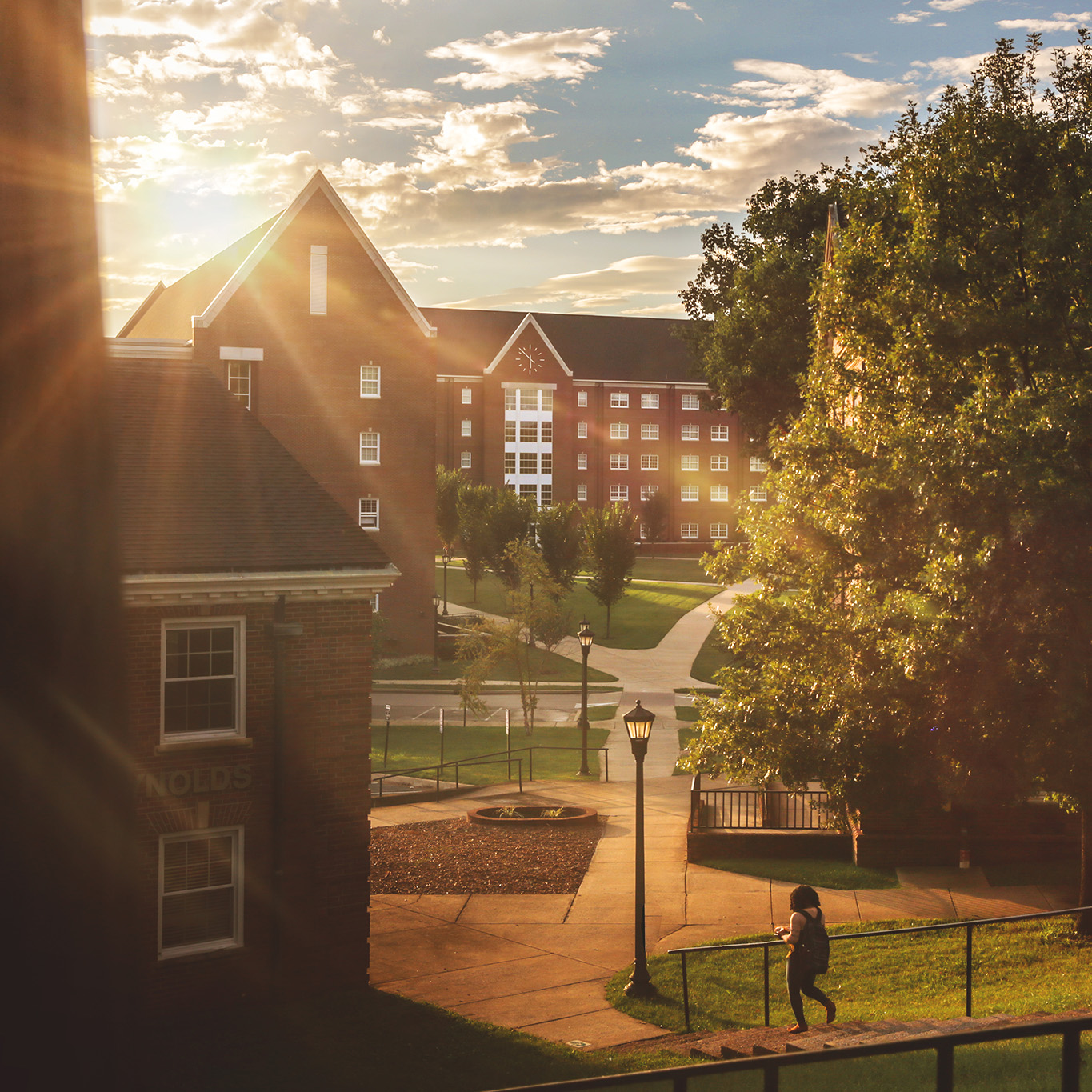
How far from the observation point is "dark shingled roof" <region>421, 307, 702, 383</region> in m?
87.9

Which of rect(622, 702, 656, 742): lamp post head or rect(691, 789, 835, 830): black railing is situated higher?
rect(622, 702, 656, 742): lamp post head

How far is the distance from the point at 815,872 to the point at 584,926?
178 inches

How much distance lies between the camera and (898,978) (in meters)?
13.2

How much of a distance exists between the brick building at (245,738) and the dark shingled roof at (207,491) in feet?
0.12

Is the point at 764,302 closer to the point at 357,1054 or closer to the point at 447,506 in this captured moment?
the point at 357,1054

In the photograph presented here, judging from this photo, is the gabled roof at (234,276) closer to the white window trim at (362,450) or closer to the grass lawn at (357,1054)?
the white window trim at (362,450)

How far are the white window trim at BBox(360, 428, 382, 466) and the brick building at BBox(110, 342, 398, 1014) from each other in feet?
106

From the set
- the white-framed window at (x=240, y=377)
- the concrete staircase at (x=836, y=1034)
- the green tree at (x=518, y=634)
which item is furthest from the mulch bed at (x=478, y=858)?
the white-framed window at (x=240, y=377)

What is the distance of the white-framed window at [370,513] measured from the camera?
160 ft

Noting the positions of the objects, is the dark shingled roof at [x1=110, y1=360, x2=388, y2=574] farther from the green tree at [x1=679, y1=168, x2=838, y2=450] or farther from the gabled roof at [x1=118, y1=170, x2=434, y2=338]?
the gabled roof at [x1=118, y1=170, x2=434, y2=338]

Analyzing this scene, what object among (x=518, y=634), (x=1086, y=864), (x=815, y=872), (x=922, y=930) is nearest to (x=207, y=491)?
(x=922, y=930)

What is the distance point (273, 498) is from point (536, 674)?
2760cm

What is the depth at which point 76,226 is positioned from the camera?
4754 millimetres

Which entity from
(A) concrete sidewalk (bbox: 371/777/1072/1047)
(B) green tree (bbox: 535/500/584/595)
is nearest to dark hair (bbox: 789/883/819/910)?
(A) concrete sidewalk (bbox: 371/777/1072/1047)
